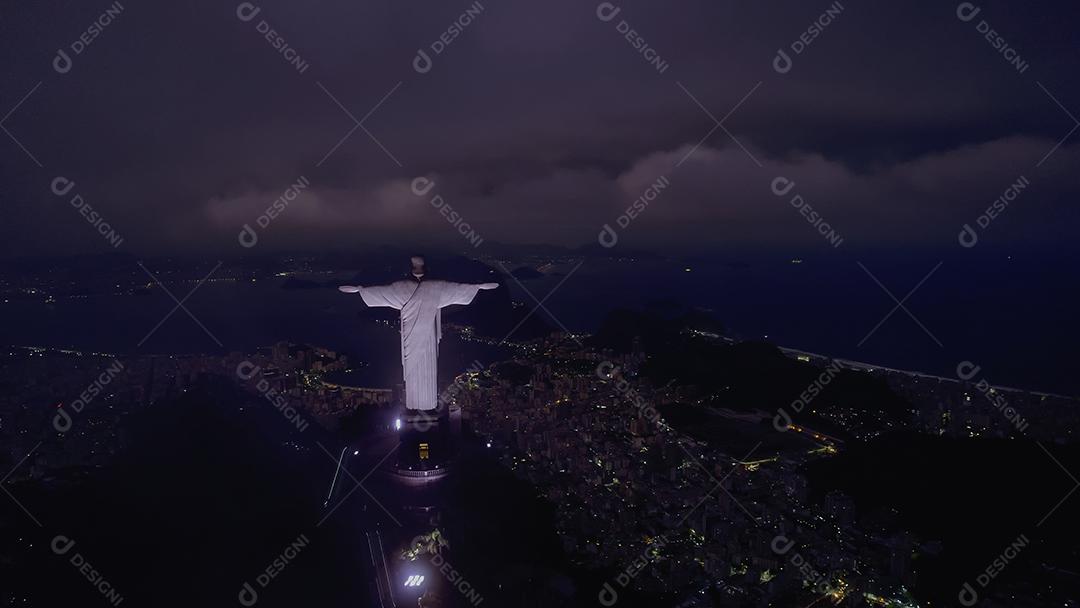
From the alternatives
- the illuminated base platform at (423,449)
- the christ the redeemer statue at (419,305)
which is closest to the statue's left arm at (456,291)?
the christ the redeemer statue at (419,305)

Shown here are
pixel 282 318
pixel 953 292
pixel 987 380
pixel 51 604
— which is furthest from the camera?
pixel 953 292

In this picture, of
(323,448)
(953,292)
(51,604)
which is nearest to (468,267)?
(323,448)

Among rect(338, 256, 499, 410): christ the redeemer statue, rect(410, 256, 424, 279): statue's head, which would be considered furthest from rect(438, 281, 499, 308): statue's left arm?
rect(410, 256, 424, 279): statue's head

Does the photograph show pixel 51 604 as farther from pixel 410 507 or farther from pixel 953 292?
pixel 953 292

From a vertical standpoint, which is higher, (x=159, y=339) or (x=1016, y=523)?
(x=159, y=339)

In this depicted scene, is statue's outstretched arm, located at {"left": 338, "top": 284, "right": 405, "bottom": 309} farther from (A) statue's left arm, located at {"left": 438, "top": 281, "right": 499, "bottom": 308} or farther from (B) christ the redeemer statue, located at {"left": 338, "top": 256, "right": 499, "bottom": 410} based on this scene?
(A) statue's left arm, located at {"left": 438, "top": 281, "right": 499, "bottom": 308}

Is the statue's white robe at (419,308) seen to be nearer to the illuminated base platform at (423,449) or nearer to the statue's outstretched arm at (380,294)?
the statue's outstretched arm at (380,294)
